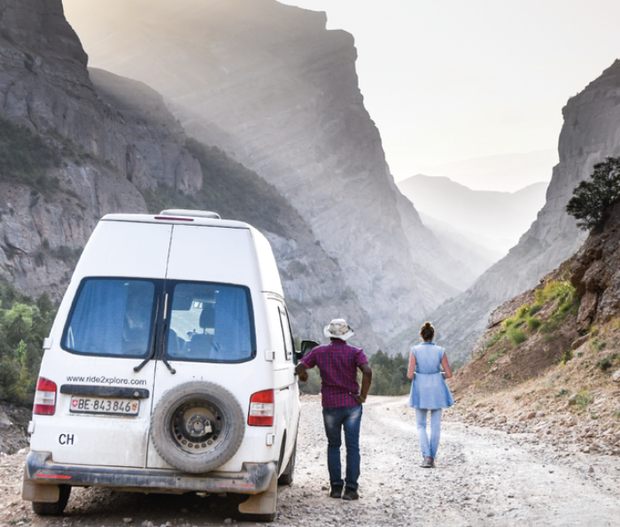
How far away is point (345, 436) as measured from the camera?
21.5 feet

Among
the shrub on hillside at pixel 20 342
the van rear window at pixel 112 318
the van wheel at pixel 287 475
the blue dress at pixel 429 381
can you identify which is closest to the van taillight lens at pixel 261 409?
the van rear window at pixel 112 318

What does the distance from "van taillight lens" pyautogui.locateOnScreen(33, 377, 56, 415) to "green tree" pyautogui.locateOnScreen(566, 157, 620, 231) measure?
20210mm

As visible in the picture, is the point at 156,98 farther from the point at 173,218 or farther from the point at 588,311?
the point at 173,218

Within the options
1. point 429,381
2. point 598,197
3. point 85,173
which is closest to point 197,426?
point 429,381

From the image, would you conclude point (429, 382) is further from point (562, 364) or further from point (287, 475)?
point (562, 364)

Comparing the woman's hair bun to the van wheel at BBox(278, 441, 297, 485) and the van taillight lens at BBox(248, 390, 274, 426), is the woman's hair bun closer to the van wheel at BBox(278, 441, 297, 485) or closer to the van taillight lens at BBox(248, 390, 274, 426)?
the van wheel at BBox(278, 441, 297, 485)

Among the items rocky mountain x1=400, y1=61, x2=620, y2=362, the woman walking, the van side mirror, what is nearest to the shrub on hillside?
the woman walking

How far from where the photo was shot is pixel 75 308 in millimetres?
5125

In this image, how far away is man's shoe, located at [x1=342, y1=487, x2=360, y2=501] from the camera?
658 centimetres

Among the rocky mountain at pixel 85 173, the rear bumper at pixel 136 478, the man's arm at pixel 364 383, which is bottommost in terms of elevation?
the rear bumper at pixel 136 478

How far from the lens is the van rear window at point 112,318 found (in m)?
5.05

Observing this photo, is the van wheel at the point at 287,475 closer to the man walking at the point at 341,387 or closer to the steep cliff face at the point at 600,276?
the man walking at the point at 341,387

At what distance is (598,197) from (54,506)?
21075 mm

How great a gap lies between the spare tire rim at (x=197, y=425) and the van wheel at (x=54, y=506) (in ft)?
3.94
